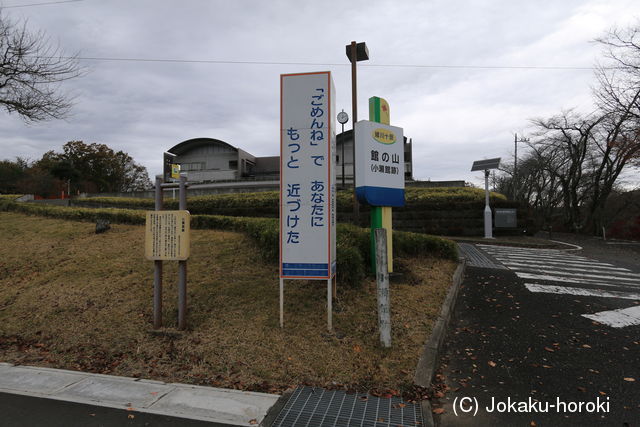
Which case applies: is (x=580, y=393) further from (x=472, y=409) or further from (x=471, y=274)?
(x=471, y=274)

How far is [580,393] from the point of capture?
318 centimetres

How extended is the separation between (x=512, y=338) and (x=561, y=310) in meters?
1.76

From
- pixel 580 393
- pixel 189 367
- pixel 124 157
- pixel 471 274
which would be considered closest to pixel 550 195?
pixel 471 274

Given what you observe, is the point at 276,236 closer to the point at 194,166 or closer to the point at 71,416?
the point at 71,416

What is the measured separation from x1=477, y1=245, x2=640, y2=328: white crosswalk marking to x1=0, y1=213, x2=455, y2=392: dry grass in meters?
2.24

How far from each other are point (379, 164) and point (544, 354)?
344 cm

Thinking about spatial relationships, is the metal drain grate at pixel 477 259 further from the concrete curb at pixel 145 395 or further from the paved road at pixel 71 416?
the paved road at pixel 71 416

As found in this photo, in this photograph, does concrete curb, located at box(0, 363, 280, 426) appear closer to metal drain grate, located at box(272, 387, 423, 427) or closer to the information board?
metal drain grate, located at box(272, 387, 423, 427)

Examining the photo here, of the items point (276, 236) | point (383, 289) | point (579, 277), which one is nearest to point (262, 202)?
point (276, 236)

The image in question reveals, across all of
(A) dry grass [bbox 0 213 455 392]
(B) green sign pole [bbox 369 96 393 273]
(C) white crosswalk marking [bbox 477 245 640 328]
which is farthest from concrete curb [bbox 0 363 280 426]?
(C) white crosswalk marking [bbox 477 245 640 328]

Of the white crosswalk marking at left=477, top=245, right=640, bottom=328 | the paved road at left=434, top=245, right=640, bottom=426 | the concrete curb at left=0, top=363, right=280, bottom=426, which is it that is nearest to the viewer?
the concrete curb at left=0, top=363, right=280, bottom=426

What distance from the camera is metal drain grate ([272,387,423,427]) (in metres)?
2.71

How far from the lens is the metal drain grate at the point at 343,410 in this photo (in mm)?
2705

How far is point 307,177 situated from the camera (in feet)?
14.3
